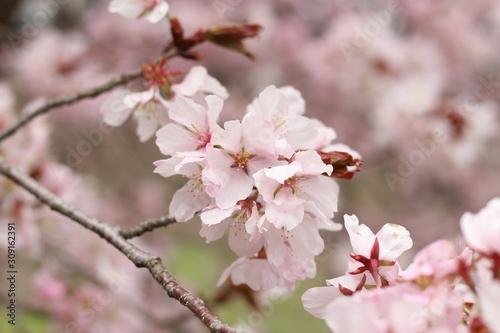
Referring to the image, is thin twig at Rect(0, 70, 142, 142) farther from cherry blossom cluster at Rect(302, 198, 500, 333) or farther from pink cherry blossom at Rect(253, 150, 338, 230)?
cherry blossom cluster at Rect(302, 198, 500, 333)

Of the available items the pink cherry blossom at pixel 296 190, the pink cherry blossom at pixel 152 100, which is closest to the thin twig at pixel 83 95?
the pink cherry blossom at pixel 152 100

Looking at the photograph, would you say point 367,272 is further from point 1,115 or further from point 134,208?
point 134,208

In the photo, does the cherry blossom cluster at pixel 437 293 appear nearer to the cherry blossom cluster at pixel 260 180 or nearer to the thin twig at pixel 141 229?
the cherry blossom cluster at pixel 260 180

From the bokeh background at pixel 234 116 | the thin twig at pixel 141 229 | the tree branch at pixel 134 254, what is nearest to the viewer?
the tree branch at pixel 134 254

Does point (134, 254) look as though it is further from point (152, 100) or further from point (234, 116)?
point (234, 116)

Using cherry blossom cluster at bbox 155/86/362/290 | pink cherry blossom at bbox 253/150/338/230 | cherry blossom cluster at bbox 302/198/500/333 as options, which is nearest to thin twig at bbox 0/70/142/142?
cherry blossom cluster at bbox 155/86/362/290

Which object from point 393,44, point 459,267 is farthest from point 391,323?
point 393,44
